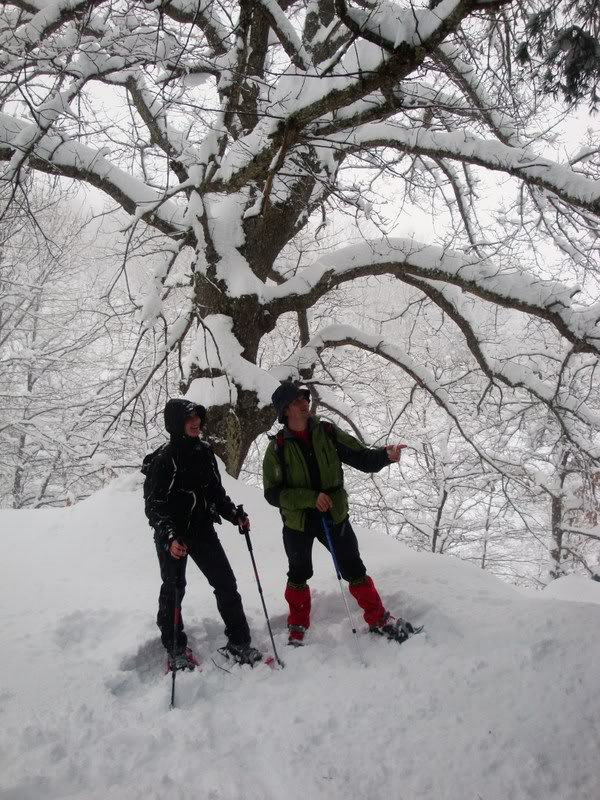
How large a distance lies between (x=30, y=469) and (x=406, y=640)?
527 inches

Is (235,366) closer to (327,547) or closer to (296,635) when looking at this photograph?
(327,547)

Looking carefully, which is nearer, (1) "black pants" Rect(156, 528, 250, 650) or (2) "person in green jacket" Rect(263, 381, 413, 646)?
(1) "black pants" Rect(156, 528, 250, 650)

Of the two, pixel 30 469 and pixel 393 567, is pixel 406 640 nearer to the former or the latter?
pixel 393 567

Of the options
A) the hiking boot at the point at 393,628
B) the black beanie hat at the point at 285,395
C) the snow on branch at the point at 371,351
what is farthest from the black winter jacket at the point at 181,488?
the snow on branch at the point at 371,351

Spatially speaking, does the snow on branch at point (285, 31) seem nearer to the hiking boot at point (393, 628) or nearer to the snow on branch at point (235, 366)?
the snow on branch at point (235, 366)

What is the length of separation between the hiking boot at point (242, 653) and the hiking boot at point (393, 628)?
793 millimetres

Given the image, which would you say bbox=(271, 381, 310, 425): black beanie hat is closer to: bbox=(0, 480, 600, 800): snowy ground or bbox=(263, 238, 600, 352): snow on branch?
bbox=(0, 480, 600, 800): snowy ground

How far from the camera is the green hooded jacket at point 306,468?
3482mm

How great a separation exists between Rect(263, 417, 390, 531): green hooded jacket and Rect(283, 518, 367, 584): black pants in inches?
3.0

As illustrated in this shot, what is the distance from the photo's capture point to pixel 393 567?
13.7 feet

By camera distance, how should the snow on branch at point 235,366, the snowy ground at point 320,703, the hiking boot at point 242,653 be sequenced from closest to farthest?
the snowy ground at point 320,703
the hiking boot at point 242,653
the snow on branch at point 235,366

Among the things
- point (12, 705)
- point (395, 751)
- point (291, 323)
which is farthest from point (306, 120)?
point (291, 323)

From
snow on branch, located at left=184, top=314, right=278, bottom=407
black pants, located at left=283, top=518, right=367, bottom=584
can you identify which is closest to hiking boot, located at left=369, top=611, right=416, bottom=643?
black pants, located at left=283, top=518, right=367, bottom=584

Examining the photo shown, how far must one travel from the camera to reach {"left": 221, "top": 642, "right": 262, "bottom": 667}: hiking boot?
318 centimetres
